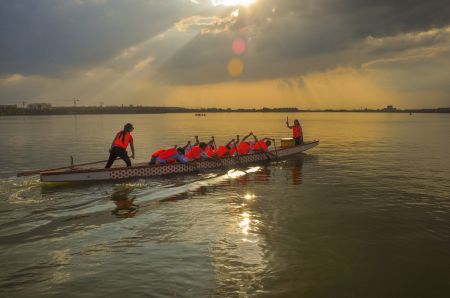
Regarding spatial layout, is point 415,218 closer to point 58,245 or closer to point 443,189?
point 443,189

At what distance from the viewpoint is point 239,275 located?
777 cm

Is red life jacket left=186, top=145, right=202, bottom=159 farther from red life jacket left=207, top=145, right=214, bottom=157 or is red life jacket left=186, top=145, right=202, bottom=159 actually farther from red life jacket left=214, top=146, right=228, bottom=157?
red life jacket left=214, top=146, right=228, bottom=157

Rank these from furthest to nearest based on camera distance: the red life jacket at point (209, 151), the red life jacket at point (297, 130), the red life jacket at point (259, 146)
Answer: the red life jacket at point (297, 130) → the red life jacket at point (259, 146) → the red life jacket at point (209, 151)

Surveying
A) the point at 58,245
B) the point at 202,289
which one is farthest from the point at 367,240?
the point at 58,245

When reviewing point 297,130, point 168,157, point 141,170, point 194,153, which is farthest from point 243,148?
point 141,170

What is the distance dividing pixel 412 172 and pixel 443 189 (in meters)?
4.90

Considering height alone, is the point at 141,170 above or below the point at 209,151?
below

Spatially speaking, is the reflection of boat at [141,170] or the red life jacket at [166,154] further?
the red life jacket at [166,154]

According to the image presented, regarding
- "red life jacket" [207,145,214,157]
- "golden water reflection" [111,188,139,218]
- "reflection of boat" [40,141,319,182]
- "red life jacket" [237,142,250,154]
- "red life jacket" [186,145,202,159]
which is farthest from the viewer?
"red life jacket" [237,142,250,154]

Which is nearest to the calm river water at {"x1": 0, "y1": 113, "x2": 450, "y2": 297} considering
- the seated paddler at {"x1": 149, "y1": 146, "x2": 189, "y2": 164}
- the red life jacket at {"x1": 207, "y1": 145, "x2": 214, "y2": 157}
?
the seated paddler at {"x1": 149, "y1": 146, "x2": 189, "y2": 164}

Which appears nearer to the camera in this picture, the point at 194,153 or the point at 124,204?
the point at 124,204

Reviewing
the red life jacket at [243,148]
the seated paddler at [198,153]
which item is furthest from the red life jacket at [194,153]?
the red life jacket at [243,148]

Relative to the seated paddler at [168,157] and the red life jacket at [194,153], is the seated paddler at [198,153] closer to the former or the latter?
the red life jacket at [194,153]

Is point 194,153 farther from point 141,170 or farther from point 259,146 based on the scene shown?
point 259,146
